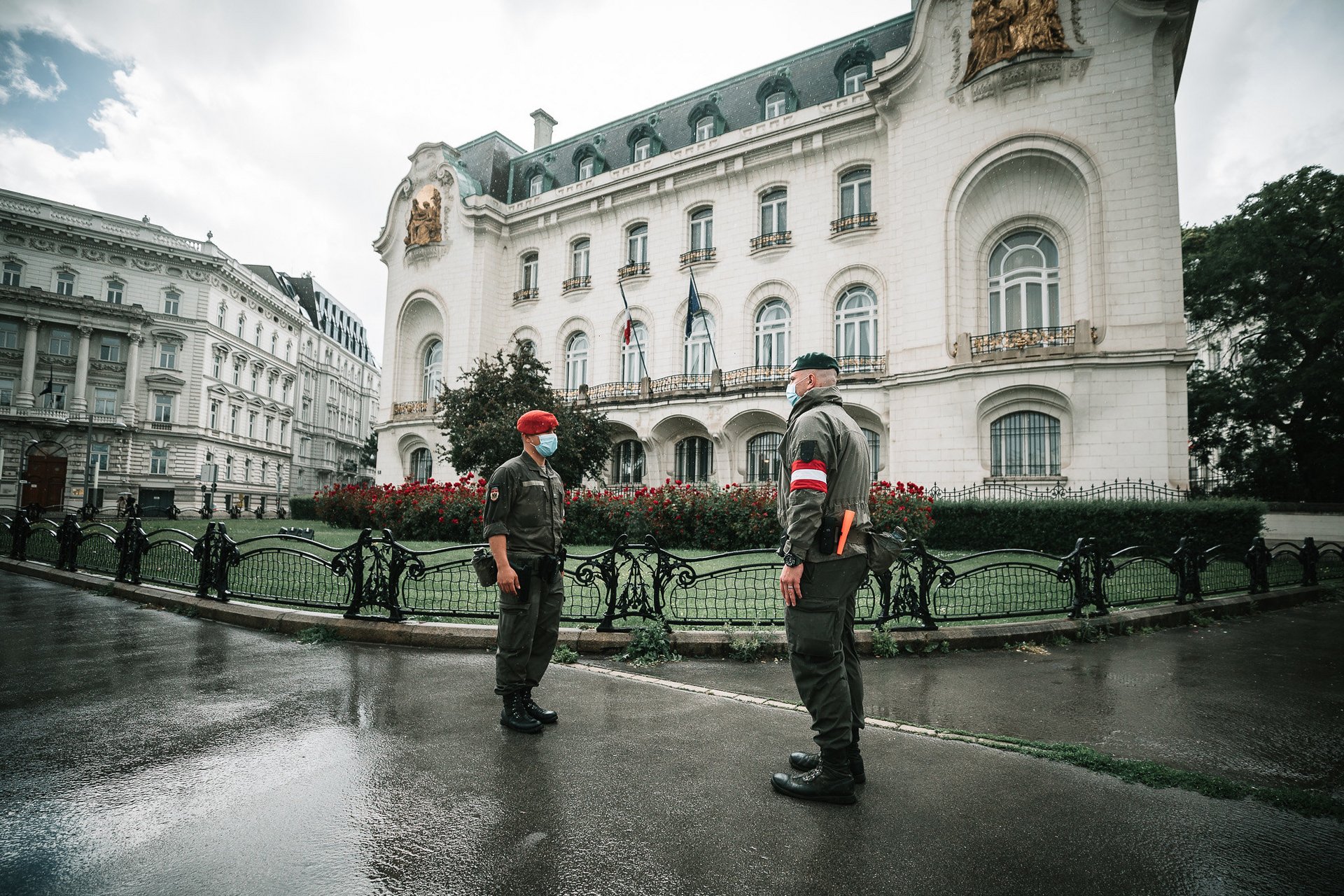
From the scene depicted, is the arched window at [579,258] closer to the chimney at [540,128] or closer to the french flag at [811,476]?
the chimney at [540,128]

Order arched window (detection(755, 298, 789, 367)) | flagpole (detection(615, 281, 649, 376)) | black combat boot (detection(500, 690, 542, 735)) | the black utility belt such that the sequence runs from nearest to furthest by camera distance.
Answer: black combat boot (detection(500, 690, 542, 735)) < the black utility belt < arched window (detection(755, 298, 789, 367)) < flagpole (detection(615, 281, 649, 376))

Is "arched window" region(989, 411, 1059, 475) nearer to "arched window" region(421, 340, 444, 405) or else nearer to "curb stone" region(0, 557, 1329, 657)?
"curb stone" region(0, 557, 1329, 657)

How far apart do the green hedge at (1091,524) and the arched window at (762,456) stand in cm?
819

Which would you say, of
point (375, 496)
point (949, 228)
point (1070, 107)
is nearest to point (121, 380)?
point (375, 496)

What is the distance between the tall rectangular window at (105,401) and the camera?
43.6 metres

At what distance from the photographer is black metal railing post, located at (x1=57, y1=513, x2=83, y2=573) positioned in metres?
11.3

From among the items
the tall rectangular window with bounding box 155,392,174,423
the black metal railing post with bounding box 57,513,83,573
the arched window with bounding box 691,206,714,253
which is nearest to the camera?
the black metal railing post with bounding box 57,513,83,573

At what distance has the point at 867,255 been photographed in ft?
74.4

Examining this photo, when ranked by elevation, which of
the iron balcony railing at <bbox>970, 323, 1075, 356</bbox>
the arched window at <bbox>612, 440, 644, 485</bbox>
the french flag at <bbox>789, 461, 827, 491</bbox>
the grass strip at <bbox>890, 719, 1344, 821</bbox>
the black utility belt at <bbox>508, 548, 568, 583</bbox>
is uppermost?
the iron balcony railing at <bbox>970, 323, 1075, 356</bbox>

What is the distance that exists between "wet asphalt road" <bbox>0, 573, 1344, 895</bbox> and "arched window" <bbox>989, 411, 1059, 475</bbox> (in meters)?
16.6

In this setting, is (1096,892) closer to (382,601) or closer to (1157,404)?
(382,601)

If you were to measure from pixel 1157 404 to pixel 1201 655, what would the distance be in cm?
1266

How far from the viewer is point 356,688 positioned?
5098 mm

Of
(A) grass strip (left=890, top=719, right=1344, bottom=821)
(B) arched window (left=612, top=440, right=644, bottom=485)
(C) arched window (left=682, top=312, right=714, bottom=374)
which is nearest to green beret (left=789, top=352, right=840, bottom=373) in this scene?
(A) grass strip (left=890, top=719, right=1344, bottom=821)
